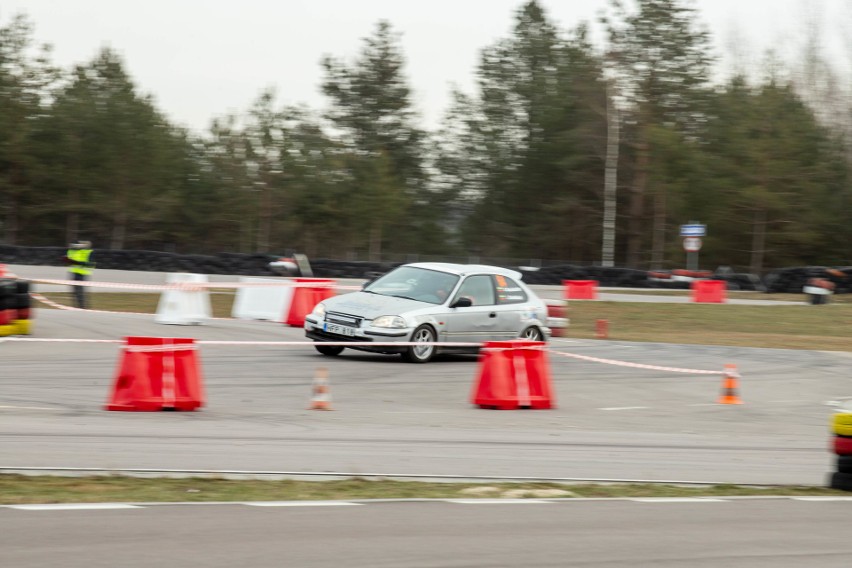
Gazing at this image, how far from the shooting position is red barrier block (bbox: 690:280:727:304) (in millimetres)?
35844

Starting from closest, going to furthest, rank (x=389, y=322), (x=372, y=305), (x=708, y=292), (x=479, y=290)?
(x=389, y=322) < (x=372, y=305) < (x=479, y=290) < (x=708, y=292)

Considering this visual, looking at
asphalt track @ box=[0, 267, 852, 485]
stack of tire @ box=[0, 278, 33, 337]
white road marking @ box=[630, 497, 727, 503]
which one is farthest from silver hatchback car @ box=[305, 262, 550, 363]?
white road marking @ box=[630, 497, 727, 503]

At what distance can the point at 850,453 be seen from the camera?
8.17 metres

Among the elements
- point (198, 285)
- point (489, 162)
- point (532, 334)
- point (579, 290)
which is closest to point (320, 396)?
point (532, 334)

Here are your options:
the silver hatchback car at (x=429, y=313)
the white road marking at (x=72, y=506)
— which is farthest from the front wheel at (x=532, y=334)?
the white road marking at (x=72, y=506)

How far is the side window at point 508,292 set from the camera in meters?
17.1

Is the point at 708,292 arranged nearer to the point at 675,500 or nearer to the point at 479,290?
the point at 479,290

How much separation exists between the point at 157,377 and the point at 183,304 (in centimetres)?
929

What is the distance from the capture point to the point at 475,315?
1666 centimetres

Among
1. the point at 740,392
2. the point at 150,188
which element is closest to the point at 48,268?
the point at 150,188

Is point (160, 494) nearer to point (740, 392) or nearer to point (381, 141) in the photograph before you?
point (740, 392)

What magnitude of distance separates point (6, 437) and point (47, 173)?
52.8 metres

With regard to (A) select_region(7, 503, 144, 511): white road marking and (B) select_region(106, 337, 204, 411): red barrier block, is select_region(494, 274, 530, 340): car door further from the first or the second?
(A) select_region(7, 503, 144, 511): white road marking

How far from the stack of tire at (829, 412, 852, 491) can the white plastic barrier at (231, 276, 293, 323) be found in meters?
14.7
